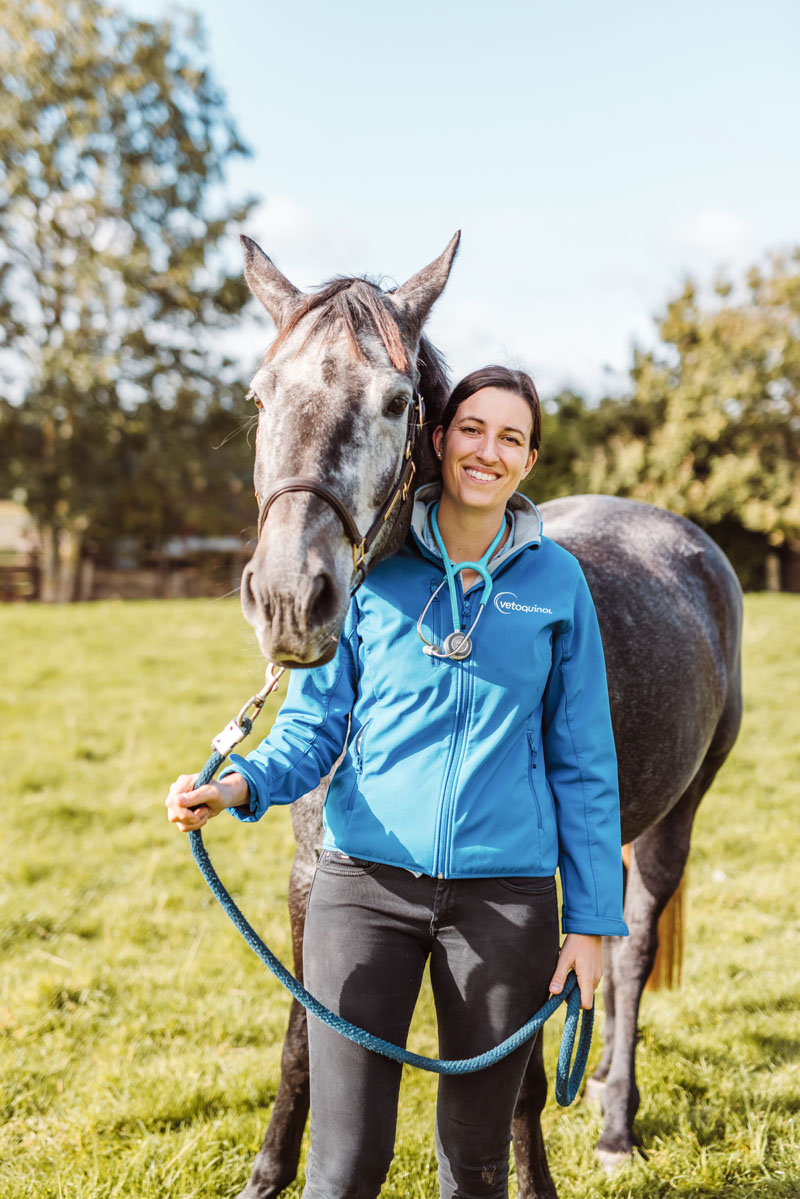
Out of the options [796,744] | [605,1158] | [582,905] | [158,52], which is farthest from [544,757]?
[158,52]

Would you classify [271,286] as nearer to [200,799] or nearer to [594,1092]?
[200,799]

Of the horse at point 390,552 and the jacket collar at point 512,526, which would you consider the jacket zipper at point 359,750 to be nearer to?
the horse at point 390,552

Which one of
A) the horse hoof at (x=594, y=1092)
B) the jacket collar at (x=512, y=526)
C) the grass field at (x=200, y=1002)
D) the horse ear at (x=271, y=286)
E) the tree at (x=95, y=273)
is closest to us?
the jacket collar at (x=512, y=526)

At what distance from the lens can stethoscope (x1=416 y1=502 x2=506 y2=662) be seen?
1.76 metres

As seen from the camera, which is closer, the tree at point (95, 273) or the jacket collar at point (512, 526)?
the jacket collar at point (512, 526)

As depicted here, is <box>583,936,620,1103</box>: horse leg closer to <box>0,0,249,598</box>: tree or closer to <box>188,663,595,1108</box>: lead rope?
<box>188,663,595,1108</box>: lead rope

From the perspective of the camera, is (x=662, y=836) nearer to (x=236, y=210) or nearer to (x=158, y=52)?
(x=236, y=210)

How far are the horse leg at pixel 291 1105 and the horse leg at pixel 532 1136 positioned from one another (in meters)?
0.59

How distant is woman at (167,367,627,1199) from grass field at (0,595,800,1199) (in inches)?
19.0

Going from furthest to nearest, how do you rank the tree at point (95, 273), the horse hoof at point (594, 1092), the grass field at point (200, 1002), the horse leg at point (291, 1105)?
the tree at point (95, 273), the horse hoof at point (594, 1092), the grass field at point (200, 1002), the horse leg at point (291, 1105)

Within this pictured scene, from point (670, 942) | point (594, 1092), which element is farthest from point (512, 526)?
point (670, 942)

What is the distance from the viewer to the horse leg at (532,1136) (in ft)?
7.08

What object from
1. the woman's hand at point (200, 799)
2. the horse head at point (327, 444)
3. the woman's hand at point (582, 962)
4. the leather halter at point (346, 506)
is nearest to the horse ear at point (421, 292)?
the horse head at point (327, 444)

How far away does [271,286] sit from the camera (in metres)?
2.03
